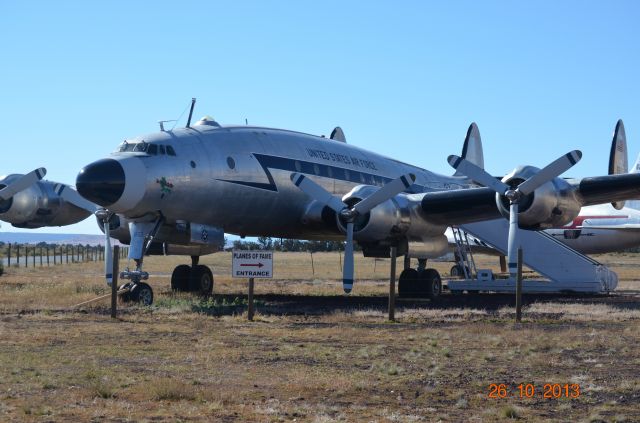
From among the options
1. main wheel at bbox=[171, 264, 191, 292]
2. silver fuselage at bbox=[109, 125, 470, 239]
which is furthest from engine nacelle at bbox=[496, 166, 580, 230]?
main wheel at bbox=[171, 264, 191, 292]

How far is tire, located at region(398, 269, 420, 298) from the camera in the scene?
2277 centimetres

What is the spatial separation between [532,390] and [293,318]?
7843 millimetres

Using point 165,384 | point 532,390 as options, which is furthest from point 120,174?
point 532,390

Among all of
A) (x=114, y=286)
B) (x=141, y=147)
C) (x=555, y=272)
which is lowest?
(x=114, y=286)

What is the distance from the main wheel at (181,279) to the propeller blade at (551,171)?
9.31 metres

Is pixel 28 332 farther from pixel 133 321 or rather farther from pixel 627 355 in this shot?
pixel 627 355

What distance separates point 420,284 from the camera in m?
22.7

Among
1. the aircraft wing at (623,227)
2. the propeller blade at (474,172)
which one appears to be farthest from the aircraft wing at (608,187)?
the aircraft wing at (623,227)

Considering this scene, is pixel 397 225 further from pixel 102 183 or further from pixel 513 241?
pixel 102 183

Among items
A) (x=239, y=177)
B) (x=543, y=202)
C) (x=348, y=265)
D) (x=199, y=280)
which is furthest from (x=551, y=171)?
(x=199, y=280)

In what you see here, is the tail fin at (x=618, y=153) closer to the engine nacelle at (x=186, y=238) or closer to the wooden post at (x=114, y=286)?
the engine nacelle at (x=186, y=238)

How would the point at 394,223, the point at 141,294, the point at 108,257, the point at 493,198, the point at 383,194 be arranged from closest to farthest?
the point at 141,294 → the point at 108,257 → the point at 383,194 → the point at 493,198 → the point at 394,223

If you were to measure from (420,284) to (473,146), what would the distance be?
1301cm

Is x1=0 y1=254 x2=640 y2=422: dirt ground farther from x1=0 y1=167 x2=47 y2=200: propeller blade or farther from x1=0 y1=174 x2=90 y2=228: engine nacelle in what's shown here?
x1=0 y1=174 x2=90 y2=228: engine nacelle
